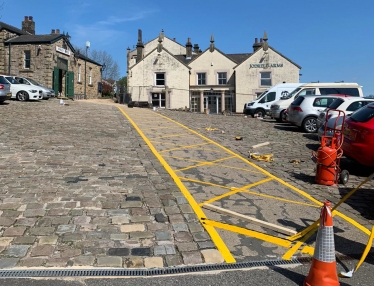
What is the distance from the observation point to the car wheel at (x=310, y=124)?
15.9 meters

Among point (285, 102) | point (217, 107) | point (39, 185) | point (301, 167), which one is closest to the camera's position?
point (39, 185)

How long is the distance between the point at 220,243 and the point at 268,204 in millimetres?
1868

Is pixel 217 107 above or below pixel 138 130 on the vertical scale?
above

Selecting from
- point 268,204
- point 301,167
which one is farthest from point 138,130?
point 268,204

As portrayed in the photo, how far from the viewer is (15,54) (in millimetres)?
32406

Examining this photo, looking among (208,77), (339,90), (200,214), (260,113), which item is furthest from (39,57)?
(200,214)

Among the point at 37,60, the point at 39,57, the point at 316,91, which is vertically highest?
the point at 39,57

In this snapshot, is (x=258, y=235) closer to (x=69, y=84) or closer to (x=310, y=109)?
(x=310, y=109)

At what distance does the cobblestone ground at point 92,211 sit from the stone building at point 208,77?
32.0m

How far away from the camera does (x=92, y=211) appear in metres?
5.42

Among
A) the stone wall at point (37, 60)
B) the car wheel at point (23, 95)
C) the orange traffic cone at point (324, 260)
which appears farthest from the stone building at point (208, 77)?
the orange traffic cone at point (324, 260)

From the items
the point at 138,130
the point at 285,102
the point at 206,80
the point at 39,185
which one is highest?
the point at 206,80

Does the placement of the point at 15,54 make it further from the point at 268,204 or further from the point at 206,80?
the point at 268,204

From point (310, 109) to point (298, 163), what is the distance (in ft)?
22.1
